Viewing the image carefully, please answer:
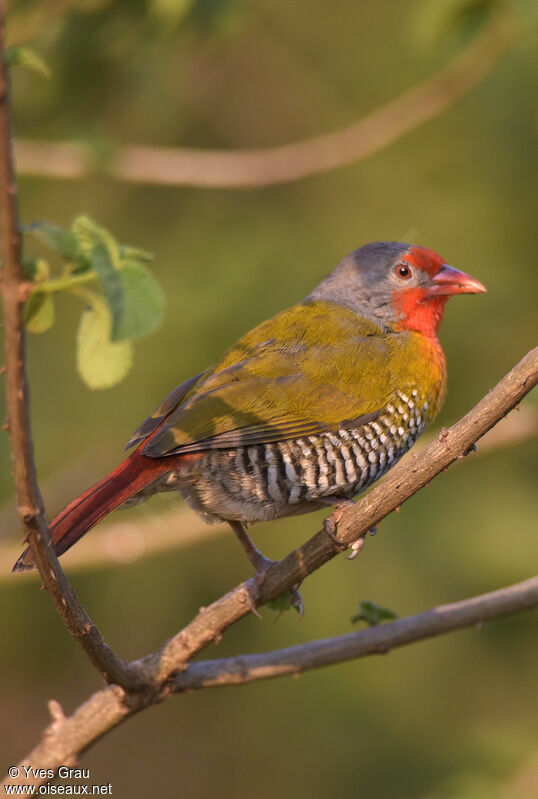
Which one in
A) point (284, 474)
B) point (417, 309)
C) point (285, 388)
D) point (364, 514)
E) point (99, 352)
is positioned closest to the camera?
point (99, 352)

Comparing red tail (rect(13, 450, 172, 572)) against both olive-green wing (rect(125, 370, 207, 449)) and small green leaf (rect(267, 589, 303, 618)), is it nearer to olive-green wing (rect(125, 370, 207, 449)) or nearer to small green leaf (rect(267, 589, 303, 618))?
olive-green wing (rect(125, 370, 207, 449))

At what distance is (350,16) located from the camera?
835cm

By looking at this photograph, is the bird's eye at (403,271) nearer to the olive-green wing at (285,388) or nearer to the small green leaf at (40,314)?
the olive-green wing at (285,388)

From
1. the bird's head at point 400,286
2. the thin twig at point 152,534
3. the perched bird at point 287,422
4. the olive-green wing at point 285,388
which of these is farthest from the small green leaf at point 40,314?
the thin twig at point 152,534

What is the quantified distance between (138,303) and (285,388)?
6.31 feet

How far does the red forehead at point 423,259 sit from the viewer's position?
418cm

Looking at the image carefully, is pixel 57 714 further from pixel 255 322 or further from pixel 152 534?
pixel 255 322

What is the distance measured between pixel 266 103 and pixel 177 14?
4053mm

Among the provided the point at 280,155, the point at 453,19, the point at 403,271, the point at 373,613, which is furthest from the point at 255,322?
the point at 373,613

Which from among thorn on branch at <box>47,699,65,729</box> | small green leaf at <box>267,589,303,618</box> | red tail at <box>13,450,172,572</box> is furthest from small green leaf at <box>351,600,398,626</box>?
thorn on branch at <box>47,699,65,729</box>

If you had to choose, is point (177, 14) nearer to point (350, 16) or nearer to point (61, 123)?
point (61, 123)

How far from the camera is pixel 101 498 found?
3.11 m

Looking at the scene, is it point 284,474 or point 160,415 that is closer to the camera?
point 284,474

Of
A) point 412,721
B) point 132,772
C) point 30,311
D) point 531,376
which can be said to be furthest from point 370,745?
point 30,311
